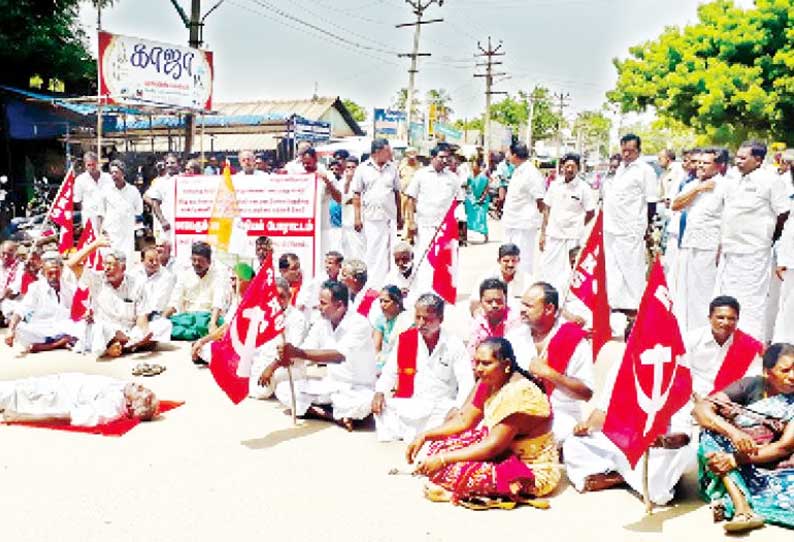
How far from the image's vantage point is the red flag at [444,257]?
7.20m

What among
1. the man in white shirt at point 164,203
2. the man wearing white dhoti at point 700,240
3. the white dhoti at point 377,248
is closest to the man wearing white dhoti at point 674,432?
the man wearing white dhoti at point 700,240

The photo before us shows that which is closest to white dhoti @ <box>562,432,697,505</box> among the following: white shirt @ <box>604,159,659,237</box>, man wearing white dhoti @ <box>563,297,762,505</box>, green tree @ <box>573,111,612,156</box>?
man wearing white dhoti @ <box>563,297,762,505</box>

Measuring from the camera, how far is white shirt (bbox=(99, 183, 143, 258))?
10820 millimetres

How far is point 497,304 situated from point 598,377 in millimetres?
1755

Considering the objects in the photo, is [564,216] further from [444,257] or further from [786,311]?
[786,311]

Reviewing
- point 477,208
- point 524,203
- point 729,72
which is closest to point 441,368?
point 524,203

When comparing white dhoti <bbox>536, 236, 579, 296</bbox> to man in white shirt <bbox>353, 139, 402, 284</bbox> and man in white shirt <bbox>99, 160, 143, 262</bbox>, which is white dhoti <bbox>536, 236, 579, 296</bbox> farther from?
man in white shirt <bbox>99, 160, 143, 262</bbox>

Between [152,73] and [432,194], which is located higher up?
[152,73]

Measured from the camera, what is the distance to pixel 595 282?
19.2 feet

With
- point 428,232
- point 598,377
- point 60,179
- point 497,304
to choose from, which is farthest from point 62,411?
point 60,179

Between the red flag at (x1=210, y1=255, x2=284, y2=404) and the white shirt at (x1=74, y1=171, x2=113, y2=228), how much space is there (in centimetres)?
599

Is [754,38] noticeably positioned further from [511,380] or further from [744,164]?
[511,380]

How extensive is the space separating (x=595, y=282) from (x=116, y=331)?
450 cm

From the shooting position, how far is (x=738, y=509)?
12.9ft
